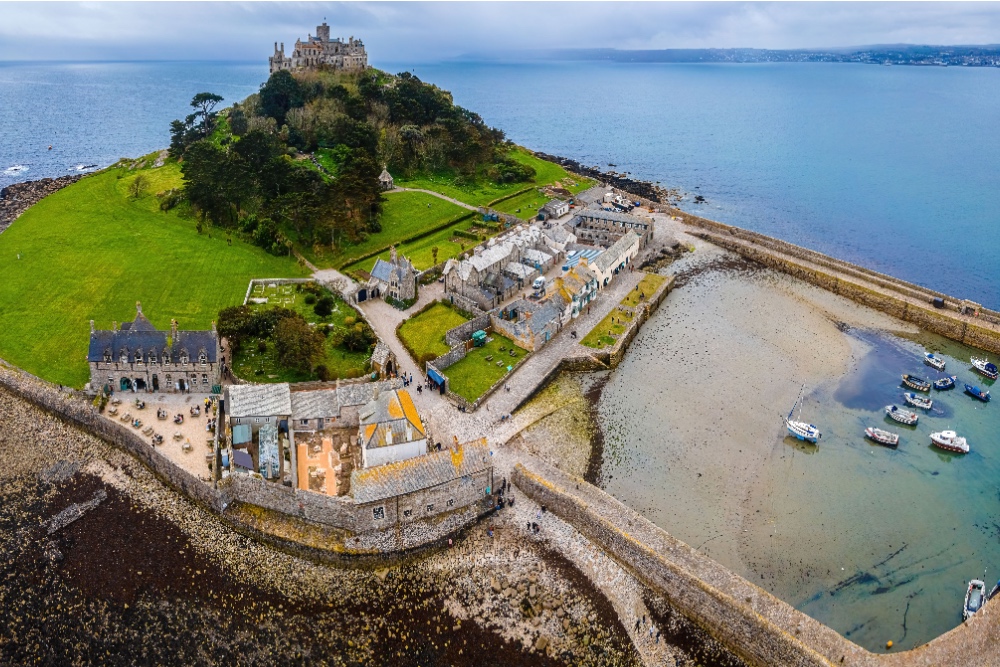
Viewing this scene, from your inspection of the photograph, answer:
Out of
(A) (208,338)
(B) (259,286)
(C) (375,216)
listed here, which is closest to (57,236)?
(B) (259,286)

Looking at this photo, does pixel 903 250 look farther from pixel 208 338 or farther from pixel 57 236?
pixel 57 236

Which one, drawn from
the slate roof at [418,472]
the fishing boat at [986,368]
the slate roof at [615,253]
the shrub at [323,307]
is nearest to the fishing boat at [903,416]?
the fishing boat at [986,368]

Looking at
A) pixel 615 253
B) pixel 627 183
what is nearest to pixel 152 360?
Result: pixel 615 253

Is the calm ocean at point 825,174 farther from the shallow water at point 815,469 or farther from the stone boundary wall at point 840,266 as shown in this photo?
the shallow water at point 815,469

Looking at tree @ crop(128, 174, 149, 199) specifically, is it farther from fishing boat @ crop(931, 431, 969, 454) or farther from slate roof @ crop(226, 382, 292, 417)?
fishing boat @ crop(931, 431, 969, 454)

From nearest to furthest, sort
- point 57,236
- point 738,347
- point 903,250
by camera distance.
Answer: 1. point 738,347
2. point 57,236
3. point 903,250

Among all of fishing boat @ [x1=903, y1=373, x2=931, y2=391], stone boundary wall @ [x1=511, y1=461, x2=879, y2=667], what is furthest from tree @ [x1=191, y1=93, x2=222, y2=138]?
fishing boat @ [x1=903, y1=373, x2=931, y2=391]
